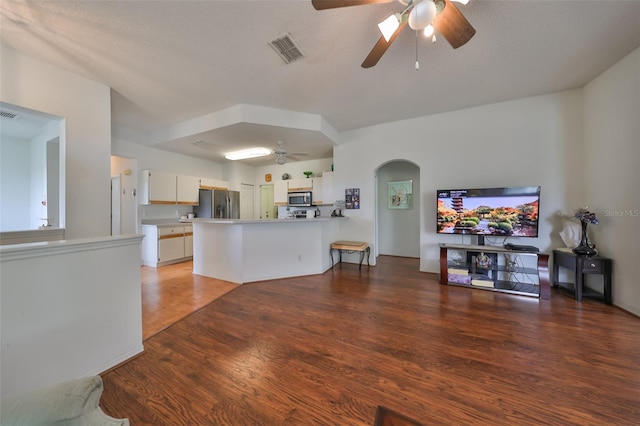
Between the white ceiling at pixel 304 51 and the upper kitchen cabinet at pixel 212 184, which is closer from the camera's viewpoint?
the white ceiling at pixel 304 51

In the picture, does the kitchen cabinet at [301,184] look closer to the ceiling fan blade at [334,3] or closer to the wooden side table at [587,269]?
the ceiling fan blade at [334,3]

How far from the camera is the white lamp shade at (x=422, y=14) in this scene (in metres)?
1.50

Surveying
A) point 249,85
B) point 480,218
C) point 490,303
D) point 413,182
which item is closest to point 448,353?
point 490,303

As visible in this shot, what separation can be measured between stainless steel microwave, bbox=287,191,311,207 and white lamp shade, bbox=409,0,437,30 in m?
4.10

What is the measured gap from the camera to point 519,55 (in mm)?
2400

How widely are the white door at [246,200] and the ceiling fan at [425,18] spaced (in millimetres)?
5578

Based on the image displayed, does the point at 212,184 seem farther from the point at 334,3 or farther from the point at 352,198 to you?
the point at 334,3

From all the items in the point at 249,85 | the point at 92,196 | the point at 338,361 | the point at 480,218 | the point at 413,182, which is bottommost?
the point at 338,361

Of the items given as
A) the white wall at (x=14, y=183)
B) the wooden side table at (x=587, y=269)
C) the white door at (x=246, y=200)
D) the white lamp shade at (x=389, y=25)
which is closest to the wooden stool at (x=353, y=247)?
the wooden side table at (x=587, y=269)

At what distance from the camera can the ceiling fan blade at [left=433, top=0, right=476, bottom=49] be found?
159 cm

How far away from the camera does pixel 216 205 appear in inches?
217

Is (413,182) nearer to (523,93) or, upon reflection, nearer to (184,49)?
(523,93)

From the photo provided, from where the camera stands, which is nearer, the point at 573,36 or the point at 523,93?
the point at 573,36

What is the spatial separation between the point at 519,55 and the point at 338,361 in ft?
11.9
